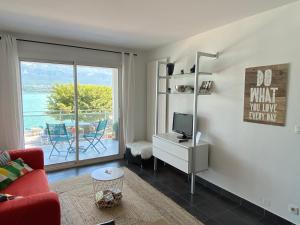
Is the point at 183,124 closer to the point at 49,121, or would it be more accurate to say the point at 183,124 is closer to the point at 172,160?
the point at 172,160

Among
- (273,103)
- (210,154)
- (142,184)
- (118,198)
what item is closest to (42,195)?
(118,198)

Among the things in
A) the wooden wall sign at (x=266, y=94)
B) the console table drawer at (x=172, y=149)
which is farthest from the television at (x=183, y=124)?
the wooden wall sign at (x=266, y=94)

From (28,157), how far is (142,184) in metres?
1.70

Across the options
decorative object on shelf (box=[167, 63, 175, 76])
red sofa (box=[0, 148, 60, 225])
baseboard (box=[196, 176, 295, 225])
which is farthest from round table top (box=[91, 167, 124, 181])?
decorative object on shelf (box=[167, 63, 175, 76])

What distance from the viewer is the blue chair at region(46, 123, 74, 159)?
12.8 feet

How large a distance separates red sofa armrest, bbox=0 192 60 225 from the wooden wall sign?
92.9 inches

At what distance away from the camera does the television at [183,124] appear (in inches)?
128

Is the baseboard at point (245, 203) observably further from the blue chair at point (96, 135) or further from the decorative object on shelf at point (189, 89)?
the blue chair at point (96, 135)

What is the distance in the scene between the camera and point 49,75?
3773mm

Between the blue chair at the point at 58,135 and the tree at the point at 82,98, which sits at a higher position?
the tree at the point at 82,98

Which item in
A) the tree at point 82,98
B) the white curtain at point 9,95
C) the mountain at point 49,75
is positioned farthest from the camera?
the tree at point 82,98

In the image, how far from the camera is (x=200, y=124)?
3289 millimetres

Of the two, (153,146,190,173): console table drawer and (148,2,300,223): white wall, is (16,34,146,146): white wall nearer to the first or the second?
(153,146,190,173): console table drawer

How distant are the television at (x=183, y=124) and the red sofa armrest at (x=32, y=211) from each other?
7.12 ft
